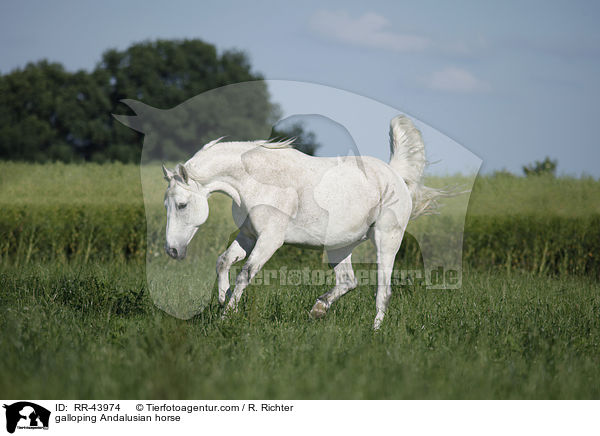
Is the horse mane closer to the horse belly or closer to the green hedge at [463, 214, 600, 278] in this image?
the horse belly

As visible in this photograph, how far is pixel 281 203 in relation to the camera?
4688 mm

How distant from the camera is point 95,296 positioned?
5527 mm

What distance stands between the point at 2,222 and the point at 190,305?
7.62 metres

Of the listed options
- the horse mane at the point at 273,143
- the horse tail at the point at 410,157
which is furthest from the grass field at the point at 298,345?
the horse mane at the point at 273,143

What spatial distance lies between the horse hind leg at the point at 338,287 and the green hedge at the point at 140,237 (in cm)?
520

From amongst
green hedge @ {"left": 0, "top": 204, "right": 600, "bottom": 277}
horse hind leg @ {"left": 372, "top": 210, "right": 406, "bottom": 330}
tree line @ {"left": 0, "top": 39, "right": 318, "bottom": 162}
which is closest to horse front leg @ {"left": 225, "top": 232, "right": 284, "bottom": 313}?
horse hind leg @ {"left": 372, "top": 210, "right": 406, "bottom": 330}

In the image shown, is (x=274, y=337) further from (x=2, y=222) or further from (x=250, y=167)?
(x=2, y=222)

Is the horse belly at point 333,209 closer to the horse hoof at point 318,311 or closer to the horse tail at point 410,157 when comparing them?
the horse hoof at point 318,311

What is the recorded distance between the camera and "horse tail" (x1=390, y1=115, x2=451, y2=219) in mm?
5887

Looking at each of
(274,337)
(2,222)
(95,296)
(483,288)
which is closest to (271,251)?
(274,337)
